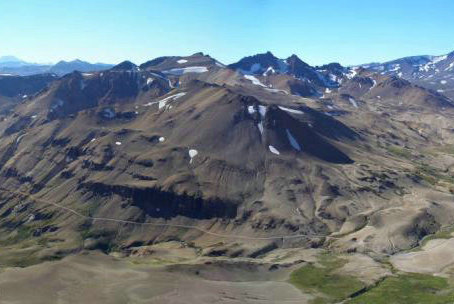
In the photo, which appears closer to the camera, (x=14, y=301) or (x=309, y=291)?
(x=14, y=301)

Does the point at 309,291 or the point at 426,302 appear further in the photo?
the point at 309,291

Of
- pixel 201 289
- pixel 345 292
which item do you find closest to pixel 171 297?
pixel 201 289

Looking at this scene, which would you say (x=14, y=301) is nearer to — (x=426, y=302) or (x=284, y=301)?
(x=284, y=301)

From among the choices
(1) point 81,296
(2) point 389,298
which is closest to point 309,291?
(2) point 389,298

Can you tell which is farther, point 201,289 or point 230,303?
point 201,289

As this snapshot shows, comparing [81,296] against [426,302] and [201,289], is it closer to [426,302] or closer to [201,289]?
[201,289]

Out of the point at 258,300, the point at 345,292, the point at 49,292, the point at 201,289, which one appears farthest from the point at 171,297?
the point at 345,292

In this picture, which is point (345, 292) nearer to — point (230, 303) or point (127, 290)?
point (230, 303)
